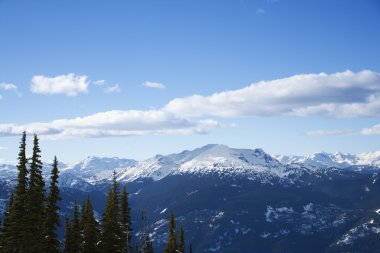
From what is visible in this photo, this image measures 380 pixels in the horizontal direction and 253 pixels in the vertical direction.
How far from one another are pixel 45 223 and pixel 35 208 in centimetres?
500

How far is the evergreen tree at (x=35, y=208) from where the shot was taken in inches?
2157

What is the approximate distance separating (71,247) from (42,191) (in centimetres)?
1240

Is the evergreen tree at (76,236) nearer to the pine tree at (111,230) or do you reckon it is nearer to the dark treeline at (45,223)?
the dark treeline at (45,223)

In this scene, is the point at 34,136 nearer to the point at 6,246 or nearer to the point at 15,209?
the point at 15,209

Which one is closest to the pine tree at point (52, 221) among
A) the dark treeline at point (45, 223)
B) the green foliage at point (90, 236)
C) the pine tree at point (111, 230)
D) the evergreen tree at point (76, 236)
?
the dark treeline at point (45, 223)

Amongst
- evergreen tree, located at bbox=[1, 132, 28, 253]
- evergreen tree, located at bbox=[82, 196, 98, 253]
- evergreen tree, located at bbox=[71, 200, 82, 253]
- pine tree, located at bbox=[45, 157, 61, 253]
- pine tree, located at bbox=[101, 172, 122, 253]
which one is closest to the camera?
evergreen tree, located at bbox=[1, 132, 28, 253]

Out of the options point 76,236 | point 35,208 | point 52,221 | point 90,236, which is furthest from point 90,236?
point 35,208

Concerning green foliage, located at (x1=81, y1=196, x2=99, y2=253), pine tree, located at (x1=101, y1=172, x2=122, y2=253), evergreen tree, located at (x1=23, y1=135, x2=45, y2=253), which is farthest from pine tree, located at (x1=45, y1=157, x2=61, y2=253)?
pine tree, located at (x1=101, y1=172, x2=122, y2=253)

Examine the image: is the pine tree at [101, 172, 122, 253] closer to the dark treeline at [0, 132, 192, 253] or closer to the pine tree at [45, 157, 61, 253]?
the dark treeline at [0, 132, 192, 253]

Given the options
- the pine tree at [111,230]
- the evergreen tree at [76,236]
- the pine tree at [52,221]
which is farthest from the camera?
the evergreen tree at [76,236]

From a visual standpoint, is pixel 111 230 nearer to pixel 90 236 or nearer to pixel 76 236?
pixel 90 236

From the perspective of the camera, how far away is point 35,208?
5681cm

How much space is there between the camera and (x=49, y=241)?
61.0 meters

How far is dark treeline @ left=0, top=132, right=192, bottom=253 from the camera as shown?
54625 mm
